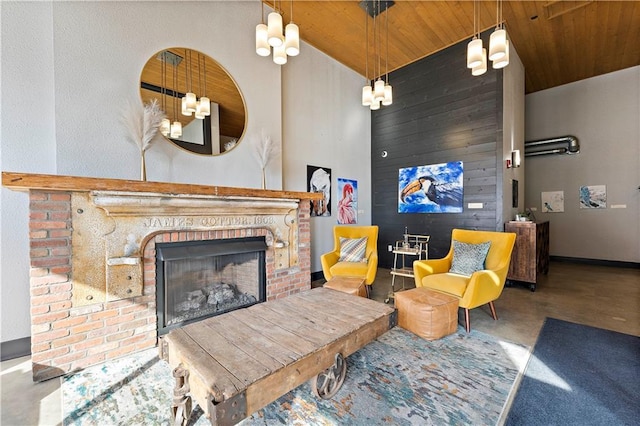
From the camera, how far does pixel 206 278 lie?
2840 millimetres

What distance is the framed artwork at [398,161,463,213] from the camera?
176 inches

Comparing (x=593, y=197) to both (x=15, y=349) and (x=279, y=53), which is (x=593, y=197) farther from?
(x=15, y=349)

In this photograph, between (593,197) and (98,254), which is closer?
(98,254)

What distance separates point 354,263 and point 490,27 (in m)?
4.12

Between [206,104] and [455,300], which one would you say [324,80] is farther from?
[455,300]

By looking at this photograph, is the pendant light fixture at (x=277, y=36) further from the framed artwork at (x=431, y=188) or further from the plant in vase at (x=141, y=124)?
the framed artwork at (x=431, y=188)

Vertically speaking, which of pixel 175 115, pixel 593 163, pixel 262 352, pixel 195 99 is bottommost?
pixel 262 352

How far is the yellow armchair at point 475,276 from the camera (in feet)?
8.40

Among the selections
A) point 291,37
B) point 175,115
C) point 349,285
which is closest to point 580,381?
point 349,285

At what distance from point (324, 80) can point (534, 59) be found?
4.04m

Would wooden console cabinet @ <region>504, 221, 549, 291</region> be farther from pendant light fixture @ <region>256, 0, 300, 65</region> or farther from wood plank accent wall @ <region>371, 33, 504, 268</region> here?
pendant light fixture @ <region>256, 0, 300, 65</region>

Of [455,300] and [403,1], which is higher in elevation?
[403,1]

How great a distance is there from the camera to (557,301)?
3428 mm

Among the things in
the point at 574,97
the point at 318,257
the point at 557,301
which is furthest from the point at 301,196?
the point at 574,97
